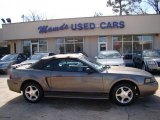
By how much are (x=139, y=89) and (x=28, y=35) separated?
21.8 metres

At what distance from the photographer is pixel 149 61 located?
15422 millimetres

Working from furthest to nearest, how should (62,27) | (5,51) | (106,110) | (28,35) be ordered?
(5,51) → (28,35) → (62,27) → (106,110)

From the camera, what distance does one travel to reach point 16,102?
8.58 meters

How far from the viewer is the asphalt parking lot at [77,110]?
6801mm

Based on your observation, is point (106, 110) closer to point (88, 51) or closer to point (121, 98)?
point (121, 98)

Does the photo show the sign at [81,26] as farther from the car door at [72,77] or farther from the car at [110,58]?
the car door at [72,77]

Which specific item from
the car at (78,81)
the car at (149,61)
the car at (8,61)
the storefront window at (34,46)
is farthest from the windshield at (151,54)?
the storefront window at (34,46)

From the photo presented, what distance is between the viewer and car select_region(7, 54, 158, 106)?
7676 millimetres

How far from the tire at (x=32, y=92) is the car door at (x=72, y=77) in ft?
1.43

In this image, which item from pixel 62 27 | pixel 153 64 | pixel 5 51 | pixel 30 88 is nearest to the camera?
pixel 30 88

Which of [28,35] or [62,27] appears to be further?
[28,35]

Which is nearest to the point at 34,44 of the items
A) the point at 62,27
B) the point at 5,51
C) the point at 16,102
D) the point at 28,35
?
the point at 28,35

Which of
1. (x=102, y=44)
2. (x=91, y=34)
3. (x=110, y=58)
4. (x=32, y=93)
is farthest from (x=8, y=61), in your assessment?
(x=32, y=93)

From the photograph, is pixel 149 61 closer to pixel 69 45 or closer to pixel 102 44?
pixel 102 44
